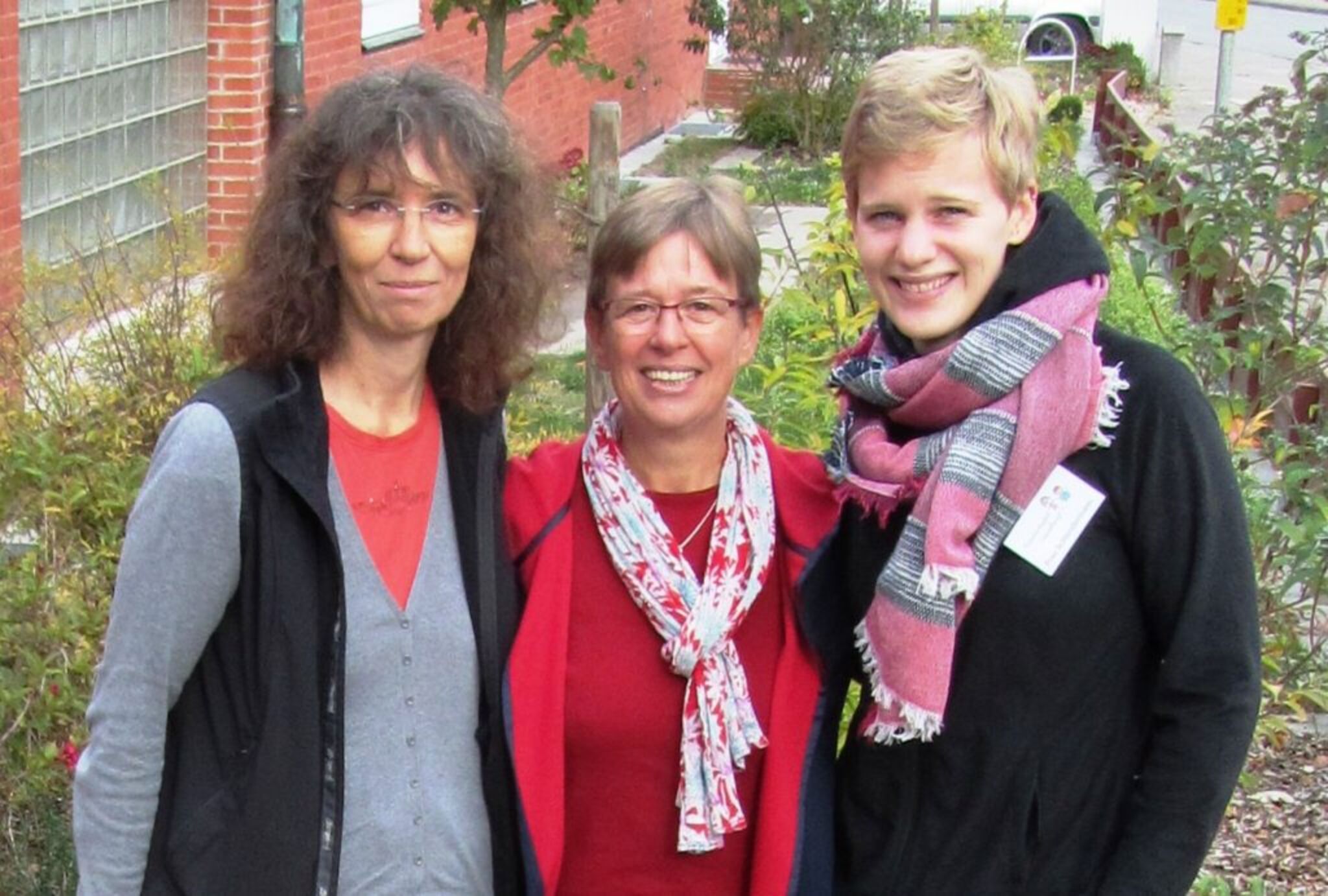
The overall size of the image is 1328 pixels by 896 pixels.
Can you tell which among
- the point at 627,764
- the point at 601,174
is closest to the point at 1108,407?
the point at 627,764

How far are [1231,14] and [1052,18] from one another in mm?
15336

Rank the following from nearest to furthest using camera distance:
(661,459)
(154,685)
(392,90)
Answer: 1. (154,685)
2. (392,90)
3. (661,459)

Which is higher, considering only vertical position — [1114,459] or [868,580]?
[1114,459]

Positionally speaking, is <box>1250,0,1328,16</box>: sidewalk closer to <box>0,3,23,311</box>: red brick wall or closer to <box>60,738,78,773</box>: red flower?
<box>0,3,23,311</box>: red brick wall

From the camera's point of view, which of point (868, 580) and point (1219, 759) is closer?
point (1219, 759)

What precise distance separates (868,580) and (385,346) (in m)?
0.75

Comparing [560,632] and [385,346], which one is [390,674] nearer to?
[560,632]

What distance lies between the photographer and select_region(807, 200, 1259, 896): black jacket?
2.43 meters

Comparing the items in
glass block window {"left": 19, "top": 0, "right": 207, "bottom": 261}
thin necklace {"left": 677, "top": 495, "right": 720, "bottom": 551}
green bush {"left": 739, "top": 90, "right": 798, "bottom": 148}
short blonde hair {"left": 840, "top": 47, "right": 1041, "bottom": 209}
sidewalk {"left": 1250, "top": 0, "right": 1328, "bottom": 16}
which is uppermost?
short blonde hair {"left": 840, "top": 47, "right": 1041, "bottom": 209}

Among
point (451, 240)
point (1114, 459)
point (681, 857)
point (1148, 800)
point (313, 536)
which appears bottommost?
point (681, 857)

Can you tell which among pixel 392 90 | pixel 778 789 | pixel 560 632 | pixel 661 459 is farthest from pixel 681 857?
pixel 392 90

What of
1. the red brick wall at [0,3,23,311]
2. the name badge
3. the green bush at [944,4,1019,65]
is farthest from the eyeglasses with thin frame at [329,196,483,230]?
the green bush at [944,4,1019,65]

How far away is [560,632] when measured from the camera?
276 cm

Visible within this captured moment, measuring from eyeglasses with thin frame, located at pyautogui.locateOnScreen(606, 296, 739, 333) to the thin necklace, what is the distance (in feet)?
0.86
